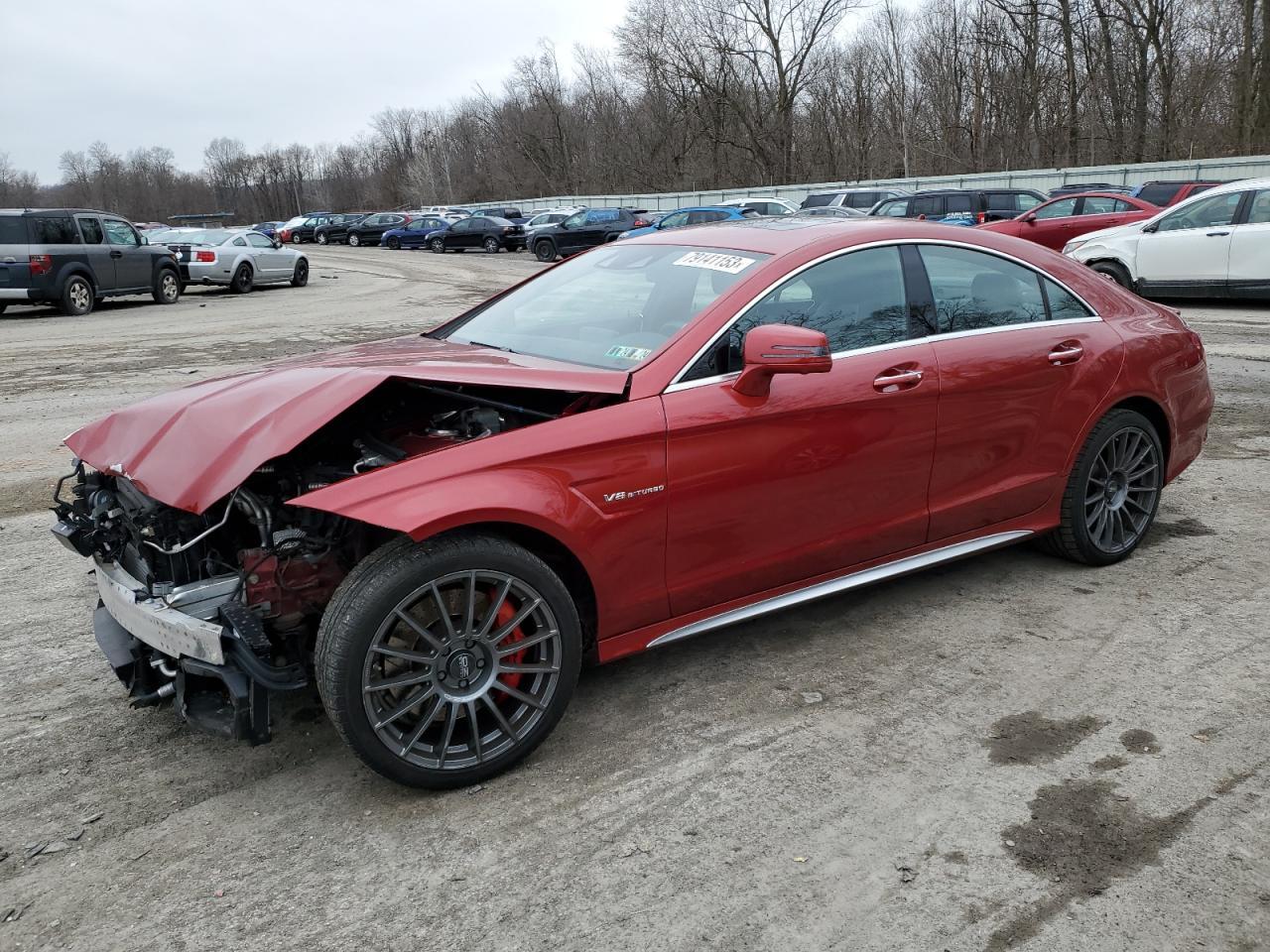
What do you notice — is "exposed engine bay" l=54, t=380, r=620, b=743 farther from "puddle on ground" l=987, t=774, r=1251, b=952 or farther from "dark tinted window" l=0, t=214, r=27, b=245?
"dark tinted window" l=0, t=214, r=27, b=245

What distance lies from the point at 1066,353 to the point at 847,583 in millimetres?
1550

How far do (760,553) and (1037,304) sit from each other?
1942 mm

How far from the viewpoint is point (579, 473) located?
3176 millimetres

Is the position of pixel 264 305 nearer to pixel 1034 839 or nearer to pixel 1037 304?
pixel 1037 304

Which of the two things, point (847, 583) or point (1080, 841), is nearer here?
point (1080, 841)

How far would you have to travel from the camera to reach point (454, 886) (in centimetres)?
266

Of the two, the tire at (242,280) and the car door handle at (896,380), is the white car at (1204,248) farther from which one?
the tire at (242,280)

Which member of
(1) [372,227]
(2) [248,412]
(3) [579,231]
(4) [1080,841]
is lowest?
(4) [1080,841]

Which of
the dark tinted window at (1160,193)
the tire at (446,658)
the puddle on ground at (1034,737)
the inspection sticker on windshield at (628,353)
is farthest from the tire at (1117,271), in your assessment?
the tire at (446,658)

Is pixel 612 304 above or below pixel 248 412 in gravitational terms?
above

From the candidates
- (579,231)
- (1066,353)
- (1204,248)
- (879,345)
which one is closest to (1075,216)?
(1204,248)

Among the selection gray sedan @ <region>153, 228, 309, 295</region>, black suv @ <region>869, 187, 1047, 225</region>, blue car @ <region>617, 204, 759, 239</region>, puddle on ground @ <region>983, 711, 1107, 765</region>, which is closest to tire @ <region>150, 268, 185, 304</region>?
gray sedan @ <region>153, 228, 309, 295</region>

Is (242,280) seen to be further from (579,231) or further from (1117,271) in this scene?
(1117,271)

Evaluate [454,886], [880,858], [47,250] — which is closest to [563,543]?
[454,886]
